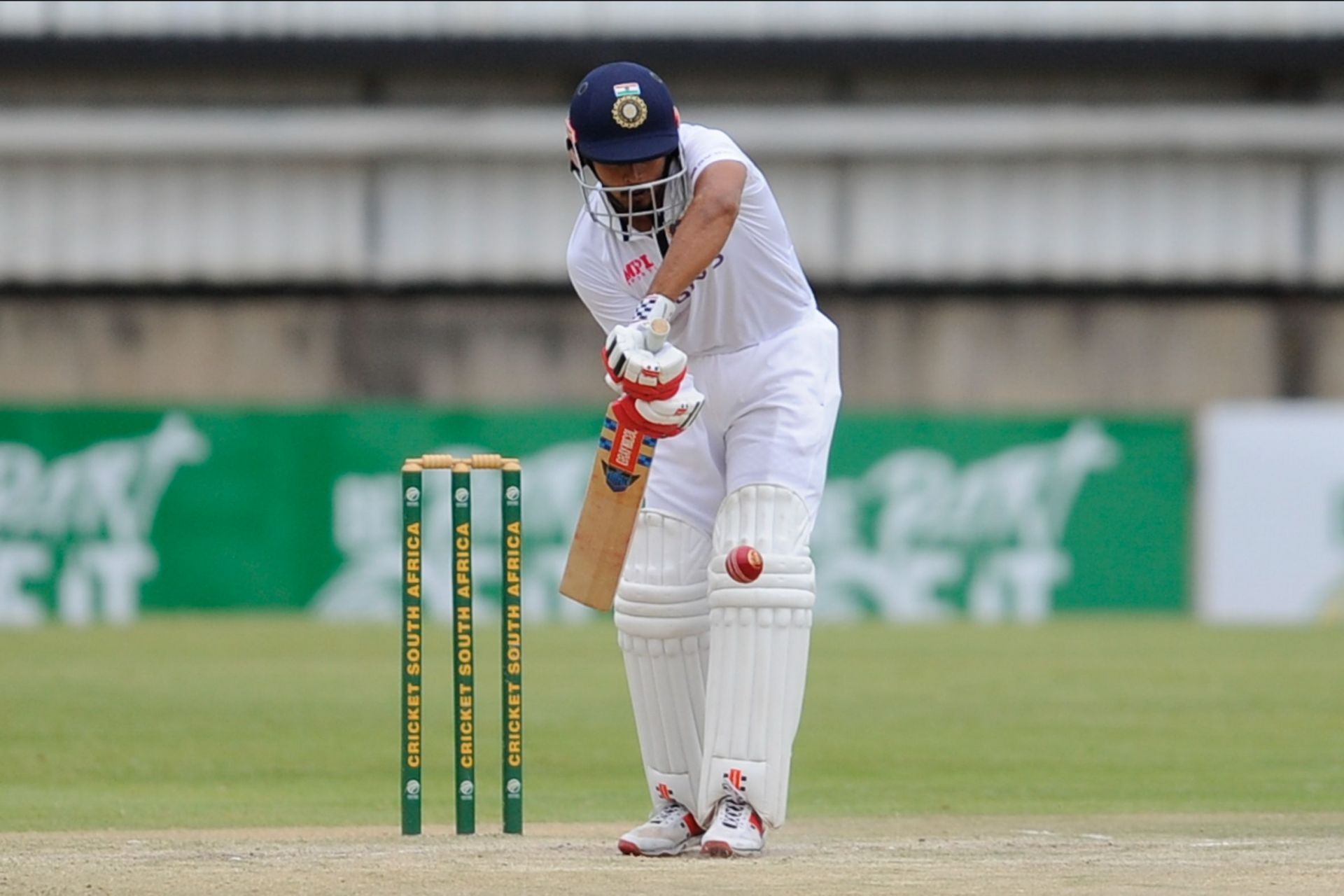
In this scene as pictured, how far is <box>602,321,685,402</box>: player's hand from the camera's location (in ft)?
15.3

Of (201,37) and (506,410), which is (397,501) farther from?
(201,37)

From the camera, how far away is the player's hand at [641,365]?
466cm

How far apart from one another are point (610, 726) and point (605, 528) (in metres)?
4.29

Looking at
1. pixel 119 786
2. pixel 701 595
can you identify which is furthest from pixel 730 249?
pixel 119 786

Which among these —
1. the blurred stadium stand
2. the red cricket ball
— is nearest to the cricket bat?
the red cricket ball

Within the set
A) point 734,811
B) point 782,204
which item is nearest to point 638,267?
point 734,811

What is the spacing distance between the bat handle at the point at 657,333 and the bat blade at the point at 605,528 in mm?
248

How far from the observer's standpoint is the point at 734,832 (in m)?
4.88

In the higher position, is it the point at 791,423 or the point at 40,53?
the point at 40,53

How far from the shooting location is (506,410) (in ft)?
49.5

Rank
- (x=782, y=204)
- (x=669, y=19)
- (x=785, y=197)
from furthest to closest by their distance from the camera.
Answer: (x=785, y=197), (x=782, y=204), (x=669, y=19)

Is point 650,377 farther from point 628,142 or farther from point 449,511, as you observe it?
point 449,511

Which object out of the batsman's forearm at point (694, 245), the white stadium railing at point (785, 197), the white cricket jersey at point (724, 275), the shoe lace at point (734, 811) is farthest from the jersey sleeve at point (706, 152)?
the white stadium railing at point (785, 197)

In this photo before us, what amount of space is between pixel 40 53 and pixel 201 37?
1.17 metres
